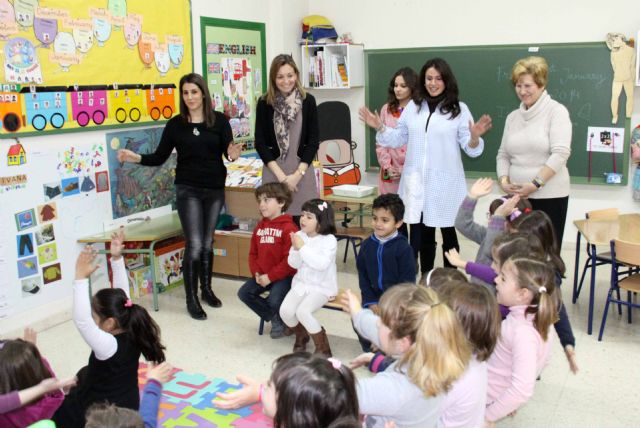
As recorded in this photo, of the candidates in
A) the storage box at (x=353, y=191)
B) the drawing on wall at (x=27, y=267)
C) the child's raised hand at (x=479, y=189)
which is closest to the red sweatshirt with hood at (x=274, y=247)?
the child's raised hand at (x=479, y=189)

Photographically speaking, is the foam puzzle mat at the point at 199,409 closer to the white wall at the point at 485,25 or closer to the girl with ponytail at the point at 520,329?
the girl with ponytail at the point at 520,329

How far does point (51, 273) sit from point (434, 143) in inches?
101

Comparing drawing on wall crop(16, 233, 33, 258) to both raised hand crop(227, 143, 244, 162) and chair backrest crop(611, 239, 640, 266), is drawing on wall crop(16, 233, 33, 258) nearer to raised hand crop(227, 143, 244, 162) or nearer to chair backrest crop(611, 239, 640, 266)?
raised hand crop(227, 143, 244, 162)

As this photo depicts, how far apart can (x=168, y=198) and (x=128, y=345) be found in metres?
2.91

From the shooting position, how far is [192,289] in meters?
4.41

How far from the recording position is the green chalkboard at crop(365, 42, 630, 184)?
220 inches

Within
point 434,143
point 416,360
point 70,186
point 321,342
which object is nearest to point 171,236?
point 70,186

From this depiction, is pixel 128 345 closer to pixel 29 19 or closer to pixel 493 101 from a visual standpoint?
pixel 29 19

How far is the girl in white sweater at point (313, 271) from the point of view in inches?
141

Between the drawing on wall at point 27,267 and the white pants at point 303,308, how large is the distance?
5.32 feet

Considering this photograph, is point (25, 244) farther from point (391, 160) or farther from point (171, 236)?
point (391, 160)

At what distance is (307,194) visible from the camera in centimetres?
444

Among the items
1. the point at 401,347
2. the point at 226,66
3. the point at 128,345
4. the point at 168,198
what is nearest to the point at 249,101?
the point at 226,66

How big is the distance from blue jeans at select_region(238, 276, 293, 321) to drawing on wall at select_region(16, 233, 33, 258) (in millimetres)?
1342
